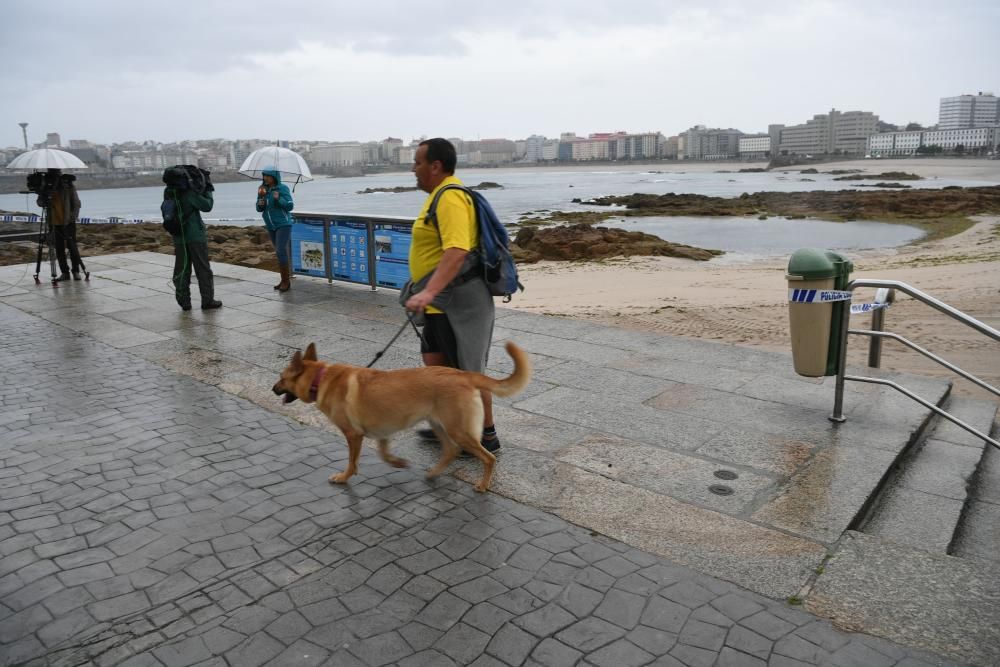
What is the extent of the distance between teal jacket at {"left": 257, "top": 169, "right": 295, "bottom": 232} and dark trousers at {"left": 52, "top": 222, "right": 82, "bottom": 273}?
11.7 ft

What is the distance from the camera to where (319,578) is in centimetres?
326

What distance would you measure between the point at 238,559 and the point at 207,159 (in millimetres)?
149755

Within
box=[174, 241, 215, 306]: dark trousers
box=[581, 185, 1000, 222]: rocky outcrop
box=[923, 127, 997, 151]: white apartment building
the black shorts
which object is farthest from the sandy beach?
box=[923, 127, 997, 151]: white apartment building

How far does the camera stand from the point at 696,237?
30.3 metres

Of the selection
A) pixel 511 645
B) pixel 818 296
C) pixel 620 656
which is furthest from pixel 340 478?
pixel 818 296

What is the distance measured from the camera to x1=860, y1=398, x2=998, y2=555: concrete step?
3.74m

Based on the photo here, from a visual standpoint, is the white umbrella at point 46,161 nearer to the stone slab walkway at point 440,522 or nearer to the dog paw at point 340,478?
the stone slab walkway at point 440,522

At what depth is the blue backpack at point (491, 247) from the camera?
4.15 metres

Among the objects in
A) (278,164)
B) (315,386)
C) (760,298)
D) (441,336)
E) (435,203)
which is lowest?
(760,298)

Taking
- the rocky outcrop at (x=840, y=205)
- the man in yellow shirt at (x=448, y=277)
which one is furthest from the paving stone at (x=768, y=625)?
the rocky outcrop at (x=840, y=205)

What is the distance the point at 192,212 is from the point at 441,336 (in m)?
5.89

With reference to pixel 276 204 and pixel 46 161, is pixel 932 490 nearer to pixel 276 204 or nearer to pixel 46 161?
pixel 276 204

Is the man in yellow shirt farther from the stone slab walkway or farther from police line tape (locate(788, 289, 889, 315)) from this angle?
police line tape (locate(788, 289, 889, 315))

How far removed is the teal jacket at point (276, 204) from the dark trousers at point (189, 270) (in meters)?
1.07
